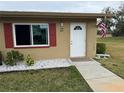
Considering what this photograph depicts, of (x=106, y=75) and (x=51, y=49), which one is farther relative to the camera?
(x=51, y=49)

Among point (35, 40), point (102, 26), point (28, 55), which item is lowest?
point (28, 55)

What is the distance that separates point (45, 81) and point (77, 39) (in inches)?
184

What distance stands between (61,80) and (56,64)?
2.42 m

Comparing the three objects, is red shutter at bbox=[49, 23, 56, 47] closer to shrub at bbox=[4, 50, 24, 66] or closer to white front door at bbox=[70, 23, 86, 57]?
white front door at bbox=[70, 23, 86, 57]

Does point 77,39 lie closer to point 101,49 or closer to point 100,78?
point 101,49

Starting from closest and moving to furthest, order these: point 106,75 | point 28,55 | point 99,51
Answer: point 106,75 < point 28,55 < point 99,51

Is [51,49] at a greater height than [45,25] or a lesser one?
lesser

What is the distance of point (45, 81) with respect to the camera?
7.09 m

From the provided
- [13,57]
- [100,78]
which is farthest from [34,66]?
[100,78]

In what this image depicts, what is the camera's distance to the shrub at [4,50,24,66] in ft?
31.3

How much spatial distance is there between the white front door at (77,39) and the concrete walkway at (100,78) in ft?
5.73

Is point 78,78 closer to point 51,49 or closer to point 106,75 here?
point 106,75

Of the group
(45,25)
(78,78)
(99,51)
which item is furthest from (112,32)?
(78,78)

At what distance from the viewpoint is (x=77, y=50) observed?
1116cm
